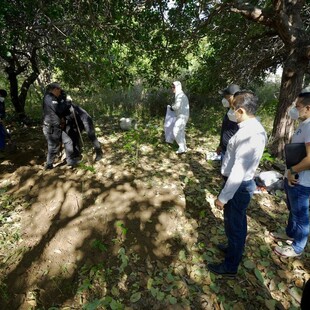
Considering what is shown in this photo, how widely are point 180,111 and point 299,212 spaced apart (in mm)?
3427

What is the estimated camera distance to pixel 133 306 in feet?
7.59

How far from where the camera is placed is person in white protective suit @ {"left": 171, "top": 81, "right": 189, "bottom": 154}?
17.0ft

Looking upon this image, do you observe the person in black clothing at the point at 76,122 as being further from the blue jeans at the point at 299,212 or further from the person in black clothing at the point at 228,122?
the blue jeans at the point at 299,212

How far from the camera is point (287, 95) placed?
485 cm

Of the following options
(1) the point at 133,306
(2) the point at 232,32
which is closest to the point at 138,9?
(2) the point at 232,32

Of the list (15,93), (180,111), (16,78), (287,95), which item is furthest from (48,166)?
(287,95)

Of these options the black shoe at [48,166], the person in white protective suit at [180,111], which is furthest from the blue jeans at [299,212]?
the black shoe at [48,166]

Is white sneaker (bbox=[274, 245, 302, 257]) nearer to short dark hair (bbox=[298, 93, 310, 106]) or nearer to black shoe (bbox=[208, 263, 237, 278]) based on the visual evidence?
A: black shoe (bbox=[208, 263, 237, 278])

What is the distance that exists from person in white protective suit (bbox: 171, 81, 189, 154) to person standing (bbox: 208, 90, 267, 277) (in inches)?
126

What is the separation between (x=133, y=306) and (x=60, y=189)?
2.45 m

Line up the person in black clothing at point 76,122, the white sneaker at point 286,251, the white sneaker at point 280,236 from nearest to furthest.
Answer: the white sneaker at point 286,251 → the white sneaker at point 280,236 → the person in black clothing at point 76,122

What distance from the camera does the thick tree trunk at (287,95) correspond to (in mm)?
4599

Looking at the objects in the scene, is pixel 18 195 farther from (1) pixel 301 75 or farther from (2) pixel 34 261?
(1) pixel 301 75

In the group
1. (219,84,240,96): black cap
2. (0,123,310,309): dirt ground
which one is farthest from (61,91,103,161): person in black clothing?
(219,84,240,96): black cap
